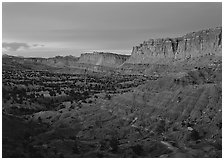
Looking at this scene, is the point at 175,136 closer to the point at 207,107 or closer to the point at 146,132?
the point at 146,132

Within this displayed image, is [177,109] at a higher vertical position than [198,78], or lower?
lower

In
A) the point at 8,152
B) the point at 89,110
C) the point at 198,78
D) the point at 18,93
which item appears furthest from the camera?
the point at 18,93

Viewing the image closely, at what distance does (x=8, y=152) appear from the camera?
2494 centimetres

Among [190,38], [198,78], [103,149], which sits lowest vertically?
[103,149]

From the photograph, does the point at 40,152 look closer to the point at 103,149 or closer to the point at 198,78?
the point at 103,149

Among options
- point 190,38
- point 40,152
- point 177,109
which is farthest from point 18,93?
point 190,38

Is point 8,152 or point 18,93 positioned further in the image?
point 18,93

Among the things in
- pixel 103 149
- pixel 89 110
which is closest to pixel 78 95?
pixel 89 110

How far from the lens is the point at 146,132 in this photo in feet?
121

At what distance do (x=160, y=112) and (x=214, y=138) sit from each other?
9.47 m

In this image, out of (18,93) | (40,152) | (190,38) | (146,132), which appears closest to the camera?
(40,152)

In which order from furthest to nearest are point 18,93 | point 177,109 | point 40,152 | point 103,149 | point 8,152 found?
point 18,93, point 177,109, point 103,149, point 40,152, point 8,152

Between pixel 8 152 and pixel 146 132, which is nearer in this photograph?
pixel 8 152

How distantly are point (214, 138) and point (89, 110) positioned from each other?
2030cm
